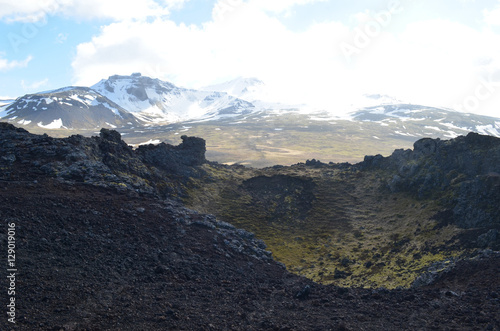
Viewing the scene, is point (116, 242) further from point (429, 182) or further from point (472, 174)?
point (472, 174)

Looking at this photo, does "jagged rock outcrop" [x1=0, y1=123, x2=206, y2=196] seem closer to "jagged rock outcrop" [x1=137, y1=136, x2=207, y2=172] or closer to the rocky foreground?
"jagged rock outcrop" [x1=137, y1=136, x2=207, y2=172]

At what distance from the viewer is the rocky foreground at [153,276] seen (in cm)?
2483

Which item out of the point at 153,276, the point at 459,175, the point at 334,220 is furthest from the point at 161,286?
the point at 459,175

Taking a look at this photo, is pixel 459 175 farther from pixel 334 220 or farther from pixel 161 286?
pixel 161 286

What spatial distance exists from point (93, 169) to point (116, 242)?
72.9ft

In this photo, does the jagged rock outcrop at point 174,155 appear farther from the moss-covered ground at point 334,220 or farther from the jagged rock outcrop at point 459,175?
the jagged rock outcrop at point 459,175

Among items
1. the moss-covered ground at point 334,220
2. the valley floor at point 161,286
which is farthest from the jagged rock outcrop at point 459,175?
the valley floor at point 161,286

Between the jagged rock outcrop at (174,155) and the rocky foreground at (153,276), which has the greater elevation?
the jagged rock outcrop at (174,155)

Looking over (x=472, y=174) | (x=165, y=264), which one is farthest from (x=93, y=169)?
(x=472, y=174)

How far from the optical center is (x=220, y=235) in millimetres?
50344

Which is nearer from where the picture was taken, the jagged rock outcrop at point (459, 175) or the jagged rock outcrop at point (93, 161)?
the jagged rock outcrop at point (93, 161)

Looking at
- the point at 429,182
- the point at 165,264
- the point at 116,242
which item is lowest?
the point at 165,264

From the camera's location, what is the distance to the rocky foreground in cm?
2483

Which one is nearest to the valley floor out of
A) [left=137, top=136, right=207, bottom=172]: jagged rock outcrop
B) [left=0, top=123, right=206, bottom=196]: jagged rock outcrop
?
[left=0, top=123, right=206, bottom=196]: jagged rock outcrop
